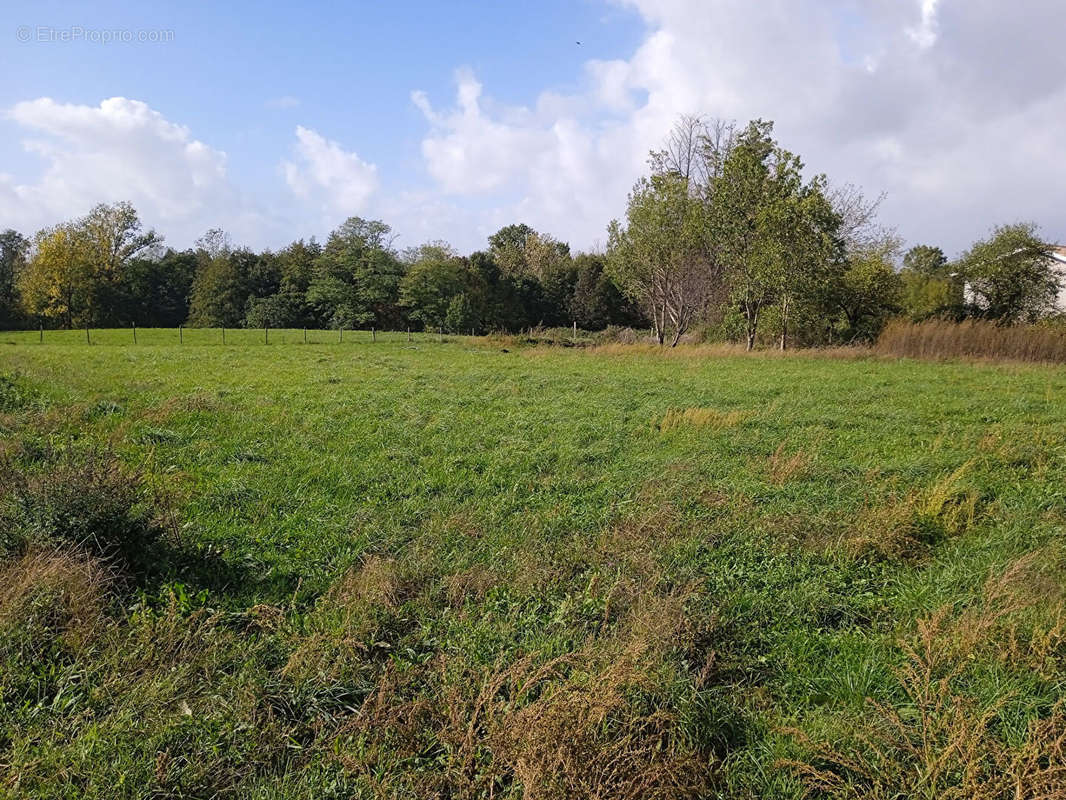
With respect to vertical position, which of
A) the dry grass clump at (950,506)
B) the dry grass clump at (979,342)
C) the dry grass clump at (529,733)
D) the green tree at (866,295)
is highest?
the green tree at (866,295)

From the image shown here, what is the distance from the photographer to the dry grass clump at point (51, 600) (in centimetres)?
339

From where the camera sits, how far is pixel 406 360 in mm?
21703

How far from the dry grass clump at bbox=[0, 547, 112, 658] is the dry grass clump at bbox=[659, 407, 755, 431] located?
7.35m

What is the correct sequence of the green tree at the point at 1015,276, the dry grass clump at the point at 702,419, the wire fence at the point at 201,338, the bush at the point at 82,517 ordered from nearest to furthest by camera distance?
the bush at the point at 82,517 < the dry grass clump at the point at 702,419 < the green tree at the point at 1015,276 < the wire fence at the point at 201,338

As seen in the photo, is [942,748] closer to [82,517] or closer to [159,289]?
[82,517]

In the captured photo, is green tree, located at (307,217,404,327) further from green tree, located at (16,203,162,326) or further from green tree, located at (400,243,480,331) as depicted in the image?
green tree, located at (16,203,162,326)

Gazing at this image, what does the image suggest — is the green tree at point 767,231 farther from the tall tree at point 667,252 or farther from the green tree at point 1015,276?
the green tree at point 1015,276

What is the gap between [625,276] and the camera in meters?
32.5

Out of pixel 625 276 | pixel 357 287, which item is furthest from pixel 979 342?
pixel 357 287

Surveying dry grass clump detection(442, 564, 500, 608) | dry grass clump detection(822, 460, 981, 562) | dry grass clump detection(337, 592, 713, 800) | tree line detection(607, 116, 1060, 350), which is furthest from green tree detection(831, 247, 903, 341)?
dry grass clump detection(337, 592, 713, 800)

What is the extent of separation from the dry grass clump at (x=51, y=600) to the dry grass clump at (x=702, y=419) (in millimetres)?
7347

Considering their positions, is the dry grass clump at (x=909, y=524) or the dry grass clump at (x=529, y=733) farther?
the dry grass clump at (x=909, y=524)

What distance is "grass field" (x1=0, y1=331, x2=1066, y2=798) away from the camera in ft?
8.68

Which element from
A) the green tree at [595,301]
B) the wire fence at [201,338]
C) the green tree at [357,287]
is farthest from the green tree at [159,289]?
the green tree at [595,301]
